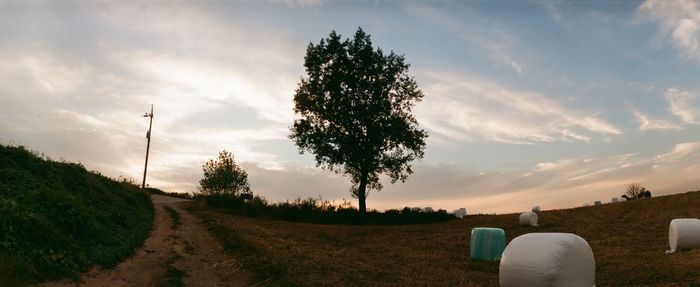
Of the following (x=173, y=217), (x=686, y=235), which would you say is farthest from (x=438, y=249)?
(x=173, y=217)

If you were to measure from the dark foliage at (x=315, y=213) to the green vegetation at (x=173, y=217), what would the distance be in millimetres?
6875

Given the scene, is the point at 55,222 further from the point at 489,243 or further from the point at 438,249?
the point at 438,249

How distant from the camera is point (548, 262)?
13.4m

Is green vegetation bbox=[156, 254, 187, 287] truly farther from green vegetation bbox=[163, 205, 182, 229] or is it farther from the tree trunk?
the tree trunk

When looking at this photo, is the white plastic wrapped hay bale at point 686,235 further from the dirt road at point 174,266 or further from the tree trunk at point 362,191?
the tree trunk at point 362,191

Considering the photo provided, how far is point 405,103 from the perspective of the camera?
158ft

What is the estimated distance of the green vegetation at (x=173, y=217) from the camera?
88.8 feet

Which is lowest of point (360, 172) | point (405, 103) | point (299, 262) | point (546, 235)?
point (299, 262)

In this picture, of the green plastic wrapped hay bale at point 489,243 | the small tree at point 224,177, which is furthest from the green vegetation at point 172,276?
the small tree at point 224,177

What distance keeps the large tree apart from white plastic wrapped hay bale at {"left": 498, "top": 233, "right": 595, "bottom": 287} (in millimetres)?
31518

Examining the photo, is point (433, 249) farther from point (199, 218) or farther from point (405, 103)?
point (405, 103)

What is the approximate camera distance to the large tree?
4625cm

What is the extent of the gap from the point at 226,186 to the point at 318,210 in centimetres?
3131

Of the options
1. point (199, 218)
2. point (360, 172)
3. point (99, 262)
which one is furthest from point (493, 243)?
point (360, 172)
